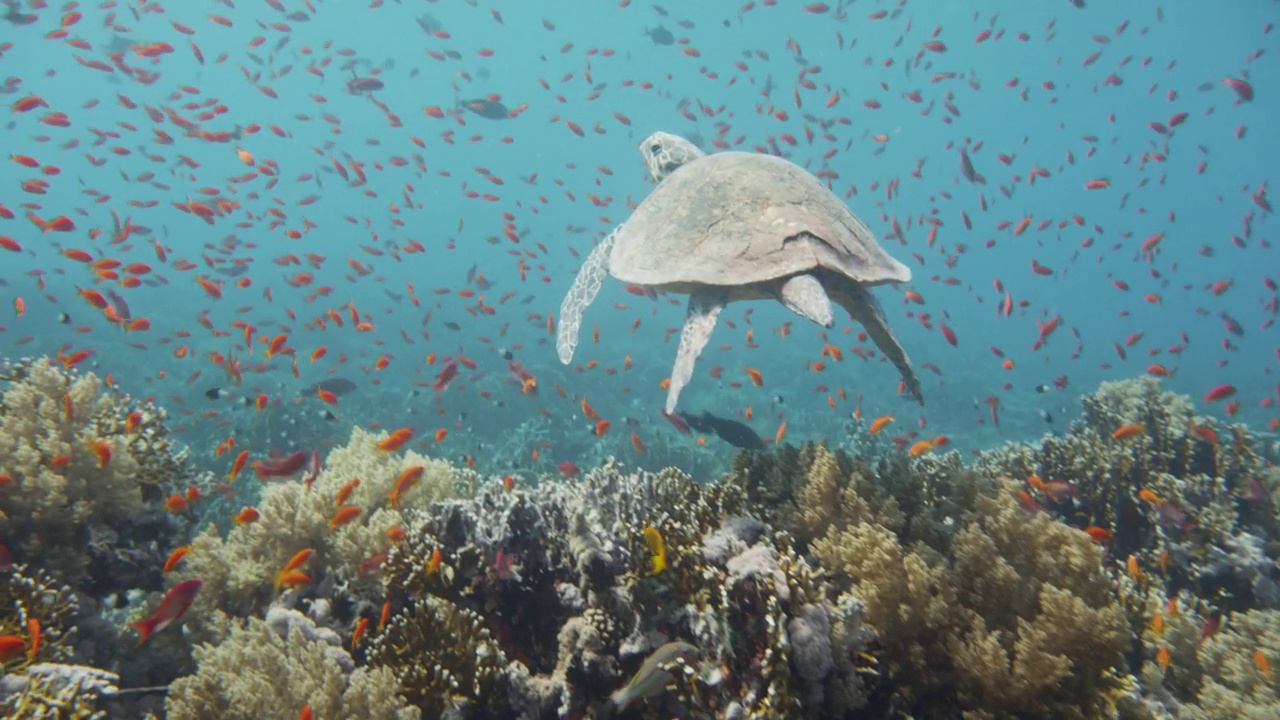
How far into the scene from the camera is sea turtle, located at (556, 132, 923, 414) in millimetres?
4508

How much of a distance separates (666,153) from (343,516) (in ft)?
20.0

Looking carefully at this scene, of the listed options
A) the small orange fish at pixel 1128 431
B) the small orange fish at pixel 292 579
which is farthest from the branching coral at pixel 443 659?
the small orange fish at pixel 1128 431

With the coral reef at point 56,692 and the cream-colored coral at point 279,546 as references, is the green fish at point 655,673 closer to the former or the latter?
the cream-colored coral at point 279,546

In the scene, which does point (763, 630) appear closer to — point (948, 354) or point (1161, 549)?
point (1161, 549)

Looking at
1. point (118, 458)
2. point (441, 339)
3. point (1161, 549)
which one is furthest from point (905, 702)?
point (441, 339)

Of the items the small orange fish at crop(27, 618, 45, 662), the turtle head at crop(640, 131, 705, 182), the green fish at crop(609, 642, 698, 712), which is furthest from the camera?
the turtle head at crop(640, 131, 705, 182)

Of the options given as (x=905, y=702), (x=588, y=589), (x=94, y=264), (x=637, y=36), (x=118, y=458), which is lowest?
(x=94, y=264)

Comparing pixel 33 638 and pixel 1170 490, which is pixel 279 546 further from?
pixel 1170 490

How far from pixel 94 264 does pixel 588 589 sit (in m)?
10.4

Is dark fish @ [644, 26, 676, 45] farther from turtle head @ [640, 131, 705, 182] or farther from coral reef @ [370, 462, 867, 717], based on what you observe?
coral reef @ [370, 462, 867, 717]

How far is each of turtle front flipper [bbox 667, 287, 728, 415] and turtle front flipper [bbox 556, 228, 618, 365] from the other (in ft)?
4.69

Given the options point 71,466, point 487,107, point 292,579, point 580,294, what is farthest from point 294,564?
point 487,107

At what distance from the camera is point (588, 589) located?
3.15m

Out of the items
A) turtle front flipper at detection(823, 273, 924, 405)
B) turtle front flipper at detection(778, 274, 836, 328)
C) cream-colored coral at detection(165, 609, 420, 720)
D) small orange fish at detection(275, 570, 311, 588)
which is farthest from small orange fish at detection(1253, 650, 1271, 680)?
small orange fish at detection(275, 570, 311, 588)
